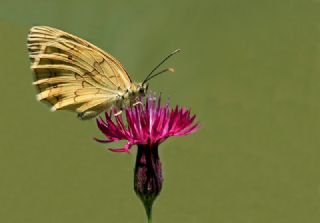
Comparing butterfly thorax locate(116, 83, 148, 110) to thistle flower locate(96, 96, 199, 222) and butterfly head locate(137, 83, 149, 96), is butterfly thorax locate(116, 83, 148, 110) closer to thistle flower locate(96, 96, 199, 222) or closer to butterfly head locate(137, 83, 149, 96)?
butterfly head locate(137, 83, 149, 96)

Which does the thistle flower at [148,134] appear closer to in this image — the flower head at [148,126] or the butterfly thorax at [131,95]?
the flower head at [148,126]

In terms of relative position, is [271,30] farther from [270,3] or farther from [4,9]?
[4,9]

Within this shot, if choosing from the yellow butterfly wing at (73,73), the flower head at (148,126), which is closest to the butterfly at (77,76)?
the yellow butterfly wing at (73,73)

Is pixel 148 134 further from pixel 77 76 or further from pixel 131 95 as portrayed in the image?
pixel 77 76

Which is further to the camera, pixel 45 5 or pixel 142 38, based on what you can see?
pixel 142 38

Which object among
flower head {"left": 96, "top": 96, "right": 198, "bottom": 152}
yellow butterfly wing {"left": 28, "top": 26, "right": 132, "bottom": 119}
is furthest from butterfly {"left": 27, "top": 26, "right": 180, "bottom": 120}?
flower head {"left": 96, "top": 96, "right": 198, "bottom": 152}

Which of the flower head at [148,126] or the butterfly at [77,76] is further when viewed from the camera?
the butterfly at [77,76]

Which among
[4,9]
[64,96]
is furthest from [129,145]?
[4,9]
